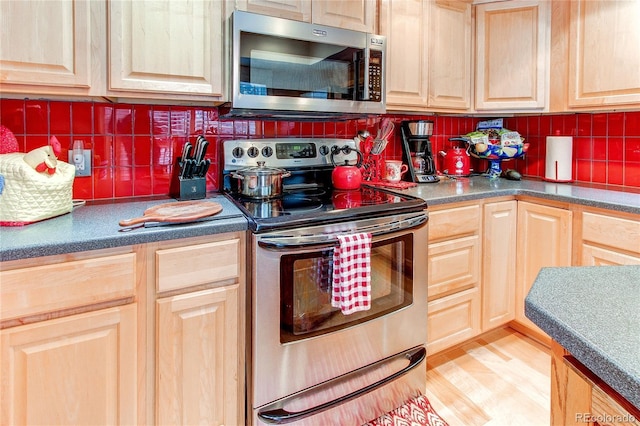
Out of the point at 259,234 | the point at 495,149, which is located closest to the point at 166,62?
the point at 259,234

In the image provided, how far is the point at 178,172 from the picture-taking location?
176 cm

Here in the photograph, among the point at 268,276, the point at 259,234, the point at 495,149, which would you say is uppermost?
the point at 495,149

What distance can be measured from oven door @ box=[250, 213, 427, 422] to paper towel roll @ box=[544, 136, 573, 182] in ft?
4.04

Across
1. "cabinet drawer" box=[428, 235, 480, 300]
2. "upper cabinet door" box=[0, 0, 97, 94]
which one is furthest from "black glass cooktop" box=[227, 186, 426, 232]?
"upper cabinet door" box=[0, 0, 97, 94]

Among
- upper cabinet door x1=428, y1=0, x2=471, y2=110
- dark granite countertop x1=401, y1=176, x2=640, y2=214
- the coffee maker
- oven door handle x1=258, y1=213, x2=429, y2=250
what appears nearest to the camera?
oven door handle x1=258, y1=213, x2=429, y2=250

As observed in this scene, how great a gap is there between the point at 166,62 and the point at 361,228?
975 mm

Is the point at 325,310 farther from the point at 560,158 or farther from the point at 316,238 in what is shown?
the point at 560,158

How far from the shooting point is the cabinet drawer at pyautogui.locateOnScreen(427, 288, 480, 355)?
190cm

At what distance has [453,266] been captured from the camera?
193 centimetres

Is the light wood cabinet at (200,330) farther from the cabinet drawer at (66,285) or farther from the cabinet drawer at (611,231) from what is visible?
the cabinet drawer at (611,231)

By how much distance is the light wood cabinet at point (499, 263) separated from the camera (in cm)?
206

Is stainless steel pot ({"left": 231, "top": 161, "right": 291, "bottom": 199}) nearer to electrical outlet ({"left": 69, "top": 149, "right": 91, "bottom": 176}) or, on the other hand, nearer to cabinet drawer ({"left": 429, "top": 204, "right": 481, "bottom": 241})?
electrical outlet ({"left": 69, "top": 149, "right": 91, "bottom": 176})

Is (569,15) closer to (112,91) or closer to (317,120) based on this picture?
(317,120)

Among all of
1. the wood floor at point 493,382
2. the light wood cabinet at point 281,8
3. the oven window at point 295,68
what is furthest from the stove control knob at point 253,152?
the wood floor at point 493,382
